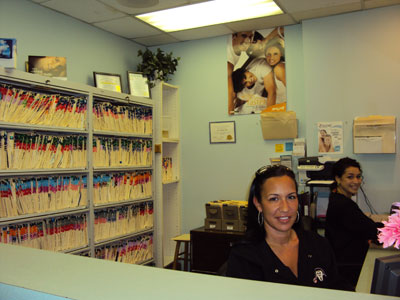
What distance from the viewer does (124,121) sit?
400cm

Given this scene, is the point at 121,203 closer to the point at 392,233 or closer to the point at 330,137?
the point at 330,137

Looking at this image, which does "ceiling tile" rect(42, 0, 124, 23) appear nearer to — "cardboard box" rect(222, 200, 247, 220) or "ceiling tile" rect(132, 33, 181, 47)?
"ceiling tile" rect(132, 33, 181, 47)

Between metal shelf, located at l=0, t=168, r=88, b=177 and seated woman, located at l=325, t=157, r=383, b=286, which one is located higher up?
metal shelf, located at l=0, t=168, r=88, b=177

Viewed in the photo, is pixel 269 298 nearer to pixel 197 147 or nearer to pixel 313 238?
pixel 313 238

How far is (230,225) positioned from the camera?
13.6 ft

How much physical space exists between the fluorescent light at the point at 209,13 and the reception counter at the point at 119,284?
3154 millimetres

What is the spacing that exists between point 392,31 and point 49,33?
3.39 metres

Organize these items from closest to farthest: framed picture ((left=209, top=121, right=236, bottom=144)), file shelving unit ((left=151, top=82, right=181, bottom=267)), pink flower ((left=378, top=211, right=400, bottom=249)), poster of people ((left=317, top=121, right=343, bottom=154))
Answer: pink flower ((left=378, top=211, right=400, bottom=249))
poster of people ((left=317, top=121, right=343, bottom=154))
framed picture ((left=209, top=121, right=236, bottom=144))
file shelving unit ((left=151, top=82, right=181, bottom=267))

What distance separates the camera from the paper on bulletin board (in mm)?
3672

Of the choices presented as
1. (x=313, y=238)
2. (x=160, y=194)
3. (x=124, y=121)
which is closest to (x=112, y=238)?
(x=160, y=194)

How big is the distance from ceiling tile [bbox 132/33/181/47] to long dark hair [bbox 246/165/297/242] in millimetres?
3074

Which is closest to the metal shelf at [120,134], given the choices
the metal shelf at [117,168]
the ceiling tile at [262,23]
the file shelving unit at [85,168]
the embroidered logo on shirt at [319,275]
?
the file shelving unit at [85,168]

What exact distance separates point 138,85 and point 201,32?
39.2 inches

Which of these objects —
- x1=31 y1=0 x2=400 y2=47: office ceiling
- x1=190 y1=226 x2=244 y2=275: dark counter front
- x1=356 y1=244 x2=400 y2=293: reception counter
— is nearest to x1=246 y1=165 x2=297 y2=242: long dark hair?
x1=356 y1=244 x2=400 y2=293: reception counter
